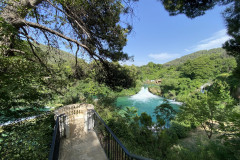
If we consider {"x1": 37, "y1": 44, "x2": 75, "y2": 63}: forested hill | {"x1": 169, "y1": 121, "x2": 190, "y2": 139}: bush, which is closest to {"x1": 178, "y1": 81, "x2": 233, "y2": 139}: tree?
{"x1": 169, "y1": 121, "x2": 190, "y2": 139}: bush

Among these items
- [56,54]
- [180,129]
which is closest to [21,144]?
[56,54]

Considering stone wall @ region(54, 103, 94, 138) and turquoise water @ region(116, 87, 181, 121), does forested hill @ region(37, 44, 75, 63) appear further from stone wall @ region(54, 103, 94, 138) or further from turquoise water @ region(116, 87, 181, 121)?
turquoise water @ region(116, 87, 181, 121)

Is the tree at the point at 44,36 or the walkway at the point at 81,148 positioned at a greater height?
the tree at the point at 44,36

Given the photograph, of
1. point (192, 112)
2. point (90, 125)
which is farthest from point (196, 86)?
point (90, 125)

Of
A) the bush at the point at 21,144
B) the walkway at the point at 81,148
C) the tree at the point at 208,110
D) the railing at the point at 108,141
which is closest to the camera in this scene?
the bush at the point at 21,144

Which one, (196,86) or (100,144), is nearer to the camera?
(100,144)

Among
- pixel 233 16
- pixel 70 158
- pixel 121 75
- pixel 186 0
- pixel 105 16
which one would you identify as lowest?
pixel 70 158

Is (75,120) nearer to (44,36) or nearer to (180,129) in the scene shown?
(44,36)

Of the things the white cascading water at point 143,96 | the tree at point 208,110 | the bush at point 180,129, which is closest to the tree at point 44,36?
the tree at point 208,110

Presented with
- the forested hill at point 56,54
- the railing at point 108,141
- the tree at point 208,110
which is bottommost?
the tree at point 208,110

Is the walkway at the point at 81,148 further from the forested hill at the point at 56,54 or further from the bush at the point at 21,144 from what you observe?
the forested hill at the point at 56,54

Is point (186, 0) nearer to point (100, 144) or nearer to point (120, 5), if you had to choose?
point (120, 5)

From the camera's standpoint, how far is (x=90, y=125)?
3.96m

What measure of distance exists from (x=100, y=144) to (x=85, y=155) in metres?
0.55
